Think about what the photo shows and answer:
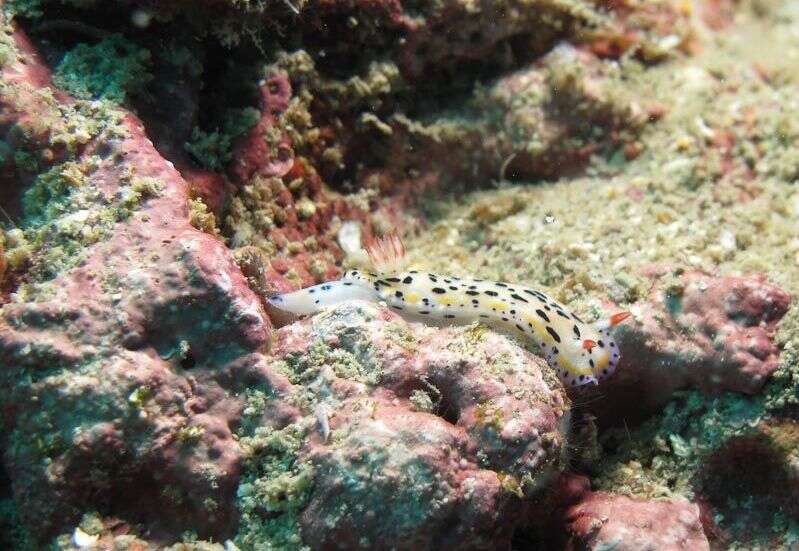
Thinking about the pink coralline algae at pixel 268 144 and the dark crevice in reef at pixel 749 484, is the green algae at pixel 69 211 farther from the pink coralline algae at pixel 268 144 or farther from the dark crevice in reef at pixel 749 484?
the dark crevice in reef at pixel 749 484

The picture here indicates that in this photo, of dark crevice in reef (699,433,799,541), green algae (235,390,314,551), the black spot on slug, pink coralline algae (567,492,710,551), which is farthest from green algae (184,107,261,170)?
dark crevice in reef (699,433,799,541)

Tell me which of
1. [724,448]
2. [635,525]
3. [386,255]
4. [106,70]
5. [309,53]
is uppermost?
[309,53]

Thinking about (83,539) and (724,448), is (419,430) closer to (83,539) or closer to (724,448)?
(83,539)

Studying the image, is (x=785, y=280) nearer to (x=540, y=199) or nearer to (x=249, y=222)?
(x=540, y=199)

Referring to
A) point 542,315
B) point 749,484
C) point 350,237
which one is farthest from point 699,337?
point 350,237

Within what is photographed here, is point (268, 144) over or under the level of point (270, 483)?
over

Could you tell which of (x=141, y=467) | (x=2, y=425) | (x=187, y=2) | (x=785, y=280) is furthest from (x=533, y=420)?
(x=187, y=2)
